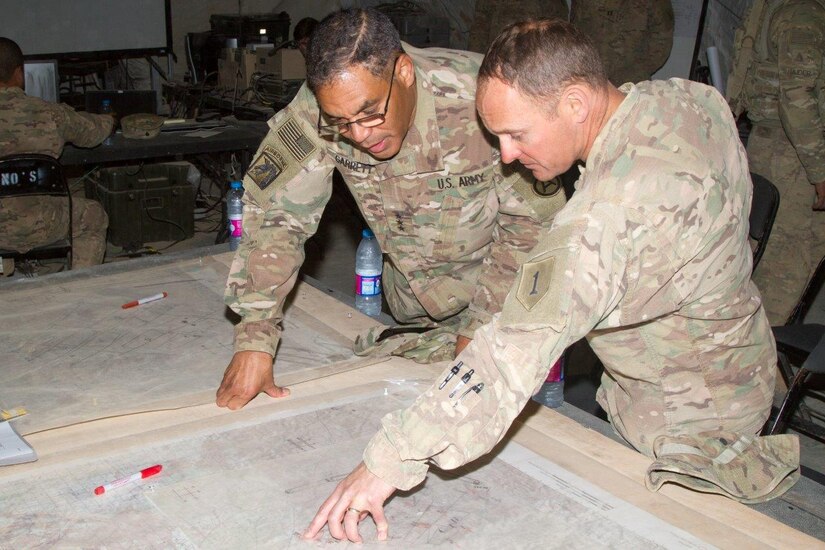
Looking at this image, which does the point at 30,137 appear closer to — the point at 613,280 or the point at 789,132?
the point at 789,132

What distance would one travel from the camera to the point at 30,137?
3936 mm

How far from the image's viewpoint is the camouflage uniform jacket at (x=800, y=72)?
333 cm

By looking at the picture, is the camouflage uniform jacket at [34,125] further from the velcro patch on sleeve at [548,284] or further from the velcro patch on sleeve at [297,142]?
the velcro patch on sleeve at [548,284]

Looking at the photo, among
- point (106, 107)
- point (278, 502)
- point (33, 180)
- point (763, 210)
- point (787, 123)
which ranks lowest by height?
point (33, 180)

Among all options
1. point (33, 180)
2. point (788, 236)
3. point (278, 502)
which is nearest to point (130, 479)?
point (278, 502)

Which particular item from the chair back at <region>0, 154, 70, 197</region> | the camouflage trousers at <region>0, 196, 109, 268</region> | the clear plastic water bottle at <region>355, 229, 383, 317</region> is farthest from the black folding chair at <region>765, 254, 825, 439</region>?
the camouflage trousers at <region>0, 196, 109, 268</region>

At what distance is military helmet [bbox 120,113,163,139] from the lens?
14.6 feet

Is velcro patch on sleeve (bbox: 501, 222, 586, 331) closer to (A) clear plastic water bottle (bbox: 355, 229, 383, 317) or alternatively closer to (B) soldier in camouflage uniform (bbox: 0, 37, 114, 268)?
(A) clear plastic water bottle (bbox: 355, 229, 383, 317)

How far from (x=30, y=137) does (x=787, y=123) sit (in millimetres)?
3384

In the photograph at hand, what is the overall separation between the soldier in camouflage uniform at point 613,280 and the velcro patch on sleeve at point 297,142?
2.24ft

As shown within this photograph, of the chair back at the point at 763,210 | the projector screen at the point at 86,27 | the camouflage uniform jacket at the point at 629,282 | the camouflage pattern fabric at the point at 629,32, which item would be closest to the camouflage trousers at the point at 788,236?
the chair back at the point at 763,210

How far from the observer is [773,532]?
1.28m

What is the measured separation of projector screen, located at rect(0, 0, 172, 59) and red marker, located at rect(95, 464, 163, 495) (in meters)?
5.47

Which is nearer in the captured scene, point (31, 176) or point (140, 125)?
point (31, 176)
